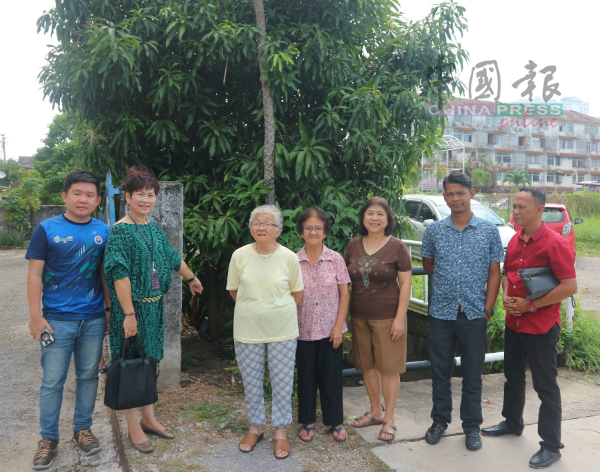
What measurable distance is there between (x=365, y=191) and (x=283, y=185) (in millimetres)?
874

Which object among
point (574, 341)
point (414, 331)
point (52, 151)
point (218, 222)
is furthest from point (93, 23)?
point (52, 151)

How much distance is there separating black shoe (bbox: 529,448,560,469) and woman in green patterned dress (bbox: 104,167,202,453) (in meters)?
2.22

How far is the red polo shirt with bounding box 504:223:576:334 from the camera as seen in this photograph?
2.98m

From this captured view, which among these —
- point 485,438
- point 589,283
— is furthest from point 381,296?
point 589,283

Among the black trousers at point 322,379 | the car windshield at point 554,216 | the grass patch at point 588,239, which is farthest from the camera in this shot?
the grass patch at point 588,239

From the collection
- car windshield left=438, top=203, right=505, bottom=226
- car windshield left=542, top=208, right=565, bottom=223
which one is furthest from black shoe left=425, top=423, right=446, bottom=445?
car windshield left=542, top=208, right=565, bottom=223

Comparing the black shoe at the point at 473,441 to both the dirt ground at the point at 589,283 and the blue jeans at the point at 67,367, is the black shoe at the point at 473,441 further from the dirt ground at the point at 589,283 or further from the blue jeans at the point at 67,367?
the dirt ground at the point at 589,283

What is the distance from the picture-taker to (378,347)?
11.0 feet

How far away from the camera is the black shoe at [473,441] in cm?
320

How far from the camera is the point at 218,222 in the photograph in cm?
420

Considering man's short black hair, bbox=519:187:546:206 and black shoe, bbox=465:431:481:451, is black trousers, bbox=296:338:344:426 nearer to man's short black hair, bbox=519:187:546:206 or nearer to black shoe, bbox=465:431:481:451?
black shoe, bbox=465:431:481:451

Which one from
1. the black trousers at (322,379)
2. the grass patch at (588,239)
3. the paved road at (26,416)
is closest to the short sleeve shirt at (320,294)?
the black trousers at (322,379)

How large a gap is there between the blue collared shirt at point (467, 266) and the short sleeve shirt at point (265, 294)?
94cm

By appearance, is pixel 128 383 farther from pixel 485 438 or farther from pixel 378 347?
pixel 485 438
